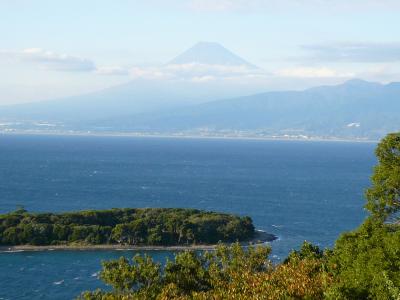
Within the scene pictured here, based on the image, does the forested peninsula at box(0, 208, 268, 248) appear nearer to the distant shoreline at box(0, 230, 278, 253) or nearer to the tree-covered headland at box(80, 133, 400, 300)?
the distant shoreline at box(0, 230, 278, 253)

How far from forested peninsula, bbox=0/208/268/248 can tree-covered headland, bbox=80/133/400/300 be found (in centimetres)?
4457

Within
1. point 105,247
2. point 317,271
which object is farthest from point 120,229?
point 317,271

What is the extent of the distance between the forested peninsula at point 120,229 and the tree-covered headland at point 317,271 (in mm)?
44565

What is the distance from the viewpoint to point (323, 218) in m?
115

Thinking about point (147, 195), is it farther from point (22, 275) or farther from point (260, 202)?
point (22, 275)

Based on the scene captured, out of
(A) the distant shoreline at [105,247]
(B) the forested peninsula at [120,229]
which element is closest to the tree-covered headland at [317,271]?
(A) the distant shoreline at [105,247]

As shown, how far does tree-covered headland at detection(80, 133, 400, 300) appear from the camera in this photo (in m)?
29.8

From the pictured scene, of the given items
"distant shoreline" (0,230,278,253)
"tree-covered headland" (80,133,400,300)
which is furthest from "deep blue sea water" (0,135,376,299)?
"tree-covered headland" (80,133,400,300)

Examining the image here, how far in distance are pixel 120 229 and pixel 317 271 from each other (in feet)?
199

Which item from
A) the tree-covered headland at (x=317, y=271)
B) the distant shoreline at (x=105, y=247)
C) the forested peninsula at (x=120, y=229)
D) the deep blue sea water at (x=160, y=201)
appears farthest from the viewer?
the forested peninsula at (x=120, y=229)

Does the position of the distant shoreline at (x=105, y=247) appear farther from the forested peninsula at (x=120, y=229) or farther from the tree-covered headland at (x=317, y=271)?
the tree-covered headland at (x=317, y=271)

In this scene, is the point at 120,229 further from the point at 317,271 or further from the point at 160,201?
the point at 317,271

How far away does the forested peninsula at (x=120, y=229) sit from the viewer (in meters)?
94.5

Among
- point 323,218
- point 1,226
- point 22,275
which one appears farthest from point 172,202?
point 22,275
